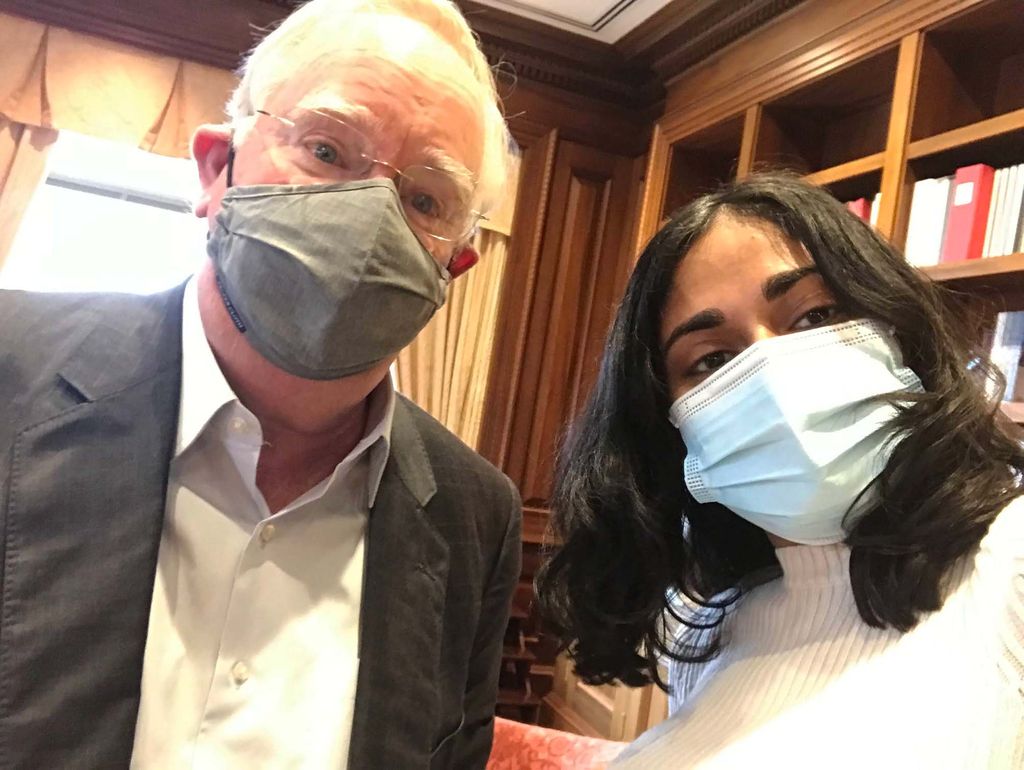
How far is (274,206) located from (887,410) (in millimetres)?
717

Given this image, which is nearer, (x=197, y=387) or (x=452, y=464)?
(x=197, y=387)

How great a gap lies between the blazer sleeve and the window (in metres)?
2.24

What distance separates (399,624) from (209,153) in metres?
0.57

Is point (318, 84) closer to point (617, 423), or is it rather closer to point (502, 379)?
point (617, 423)

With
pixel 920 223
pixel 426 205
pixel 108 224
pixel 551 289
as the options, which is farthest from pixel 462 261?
pixel 108 224

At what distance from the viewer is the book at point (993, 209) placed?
1.82 m

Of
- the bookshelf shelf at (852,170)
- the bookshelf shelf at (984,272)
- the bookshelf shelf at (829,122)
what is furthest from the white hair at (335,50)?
the bookshelf shelf at (829,122)

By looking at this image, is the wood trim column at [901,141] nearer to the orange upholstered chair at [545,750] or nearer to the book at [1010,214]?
the book at [1010,214]

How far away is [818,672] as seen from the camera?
3.05ft

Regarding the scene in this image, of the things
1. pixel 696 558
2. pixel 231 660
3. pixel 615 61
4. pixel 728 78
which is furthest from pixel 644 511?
pixel 615 61

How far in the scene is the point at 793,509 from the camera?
0.97 metres

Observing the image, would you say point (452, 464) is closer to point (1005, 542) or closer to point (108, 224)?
point (1005, 542)

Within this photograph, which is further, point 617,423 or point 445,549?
point 617,423

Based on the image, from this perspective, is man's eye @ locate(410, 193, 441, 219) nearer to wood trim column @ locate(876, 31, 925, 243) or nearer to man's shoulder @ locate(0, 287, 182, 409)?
man's shoulder @ locate(0, 287, 182, 409)
